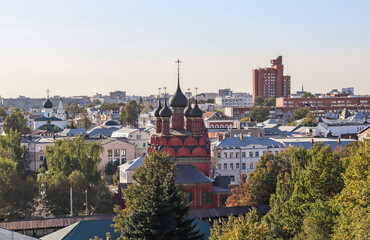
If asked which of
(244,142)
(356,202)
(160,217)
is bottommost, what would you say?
(160,217)

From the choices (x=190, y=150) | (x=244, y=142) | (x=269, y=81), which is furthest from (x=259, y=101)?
(x=190, y=150)

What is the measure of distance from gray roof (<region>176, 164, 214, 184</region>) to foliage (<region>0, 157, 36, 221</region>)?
1074cm

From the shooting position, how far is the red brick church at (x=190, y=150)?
4100cm

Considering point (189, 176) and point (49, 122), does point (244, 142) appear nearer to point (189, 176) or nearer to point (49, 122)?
point (189, 176)

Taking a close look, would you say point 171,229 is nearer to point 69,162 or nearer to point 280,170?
point 280,170

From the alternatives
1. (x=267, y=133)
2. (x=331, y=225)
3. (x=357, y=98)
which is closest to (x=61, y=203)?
(x=331, y=225)

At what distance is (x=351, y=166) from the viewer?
1035 inches

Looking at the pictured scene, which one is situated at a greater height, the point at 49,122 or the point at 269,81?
the point at 269,81

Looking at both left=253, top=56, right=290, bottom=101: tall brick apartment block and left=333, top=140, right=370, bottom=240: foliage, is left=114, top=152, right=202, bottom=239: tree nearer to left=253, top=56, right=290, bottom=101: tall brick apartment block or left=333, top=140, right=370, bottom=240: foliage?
left=333, top=140, right=370, bottom=240: foliage

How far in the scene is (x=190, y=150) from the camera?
43938mm

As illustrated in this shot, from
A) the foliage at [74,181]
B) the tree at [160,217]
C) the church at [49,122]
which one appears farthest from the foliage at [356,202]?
the church at [49,122]

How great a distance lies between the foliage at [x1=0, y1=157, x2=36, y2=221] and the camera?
39500 millimetres

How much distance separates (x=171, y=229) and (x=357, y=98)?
133 meters

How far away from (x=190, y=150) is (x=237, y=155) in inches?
552
